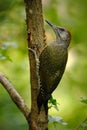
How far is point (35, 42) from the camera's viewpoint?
7.89ft

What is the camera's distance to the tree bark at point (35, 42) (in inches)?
93.2

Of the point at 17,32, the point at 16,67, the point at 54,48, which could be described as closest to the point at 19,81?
the point at 16,67

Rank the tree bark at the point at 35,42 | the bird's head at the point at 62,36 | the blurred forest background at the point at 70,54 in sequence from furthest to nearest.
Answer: the blurred forest background at the point at 70,54 → the bird's head at the point at 62,36 → the tree bark at the point at 35,42

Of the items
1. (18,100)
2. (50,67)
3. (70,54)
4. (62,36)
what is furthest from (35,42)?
(70,54)

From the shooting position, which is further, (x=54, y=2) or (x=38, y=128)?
(x=54, y=2)

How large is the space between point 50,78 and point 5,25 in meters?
1.21

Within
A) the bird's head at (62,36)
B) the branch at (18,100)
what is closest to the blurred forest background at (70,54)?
the bird's head at (62,36)

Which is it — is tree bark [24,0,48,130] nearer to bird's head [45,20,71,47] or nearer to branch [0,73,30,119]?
branch [0,73,30,119]

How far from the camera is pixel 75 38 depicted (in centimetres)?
431

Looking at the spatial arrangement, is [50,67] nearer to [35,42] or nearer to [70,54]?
[35,42]

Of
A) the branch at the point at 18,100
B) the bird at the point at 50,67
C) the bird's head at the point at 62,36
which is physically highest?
the bird's head at the point at 62,36

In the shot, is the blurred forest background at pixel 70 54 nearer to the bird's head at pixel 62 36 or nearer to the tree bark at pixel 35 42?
the bird's head at pixel 62 36

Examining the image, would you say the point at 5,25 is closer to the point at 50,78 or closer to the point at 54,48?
the point at 54,48

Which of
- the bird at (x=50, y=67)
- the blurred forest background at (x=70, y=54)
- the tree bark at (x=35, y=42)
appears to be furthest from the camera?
the blurred forest background at (x=70, y=54)
